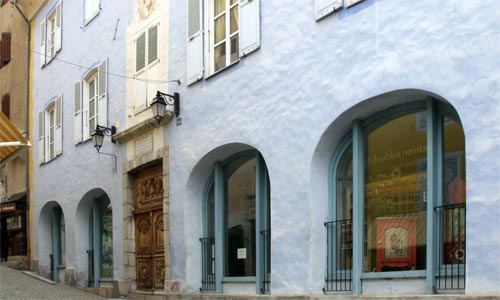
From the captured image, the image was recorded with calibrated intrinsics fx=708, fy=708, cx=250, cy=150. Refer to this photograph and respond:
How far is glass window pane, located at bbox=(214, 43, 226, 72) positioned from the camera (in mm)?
10595

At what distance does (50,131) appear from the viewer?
17703 millimetres

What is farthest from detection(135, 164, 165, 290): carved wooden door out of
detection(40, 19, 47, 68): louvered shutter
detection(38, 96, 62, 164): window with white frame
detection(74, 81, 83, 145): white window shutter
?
detection(40, 19, 47, 68): louvered shutter

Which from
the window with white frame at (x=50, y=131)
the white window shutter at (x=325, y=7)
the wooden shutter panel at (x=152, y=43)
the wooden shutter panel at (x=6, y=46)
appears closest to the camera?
the white window shutter at (x=325, y=7)

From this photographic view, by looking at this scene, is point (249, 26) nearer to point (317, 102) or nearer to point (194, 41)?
point (194, 41)

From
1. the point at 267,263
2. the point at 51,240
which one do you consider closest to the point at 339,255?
the point at 267,263

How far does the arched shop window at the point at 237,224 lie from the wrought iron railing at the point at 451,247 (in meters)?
3.07

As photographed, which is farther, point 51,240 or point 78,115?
point 51,240

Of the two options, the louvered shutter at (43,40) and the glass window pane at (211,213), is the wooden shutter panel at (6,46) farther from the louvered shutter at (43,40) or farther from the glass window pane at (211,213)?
the glass window pane at (211,213)

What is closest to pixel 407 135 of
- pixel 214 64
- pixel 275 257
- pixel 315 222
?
pixel 315 222

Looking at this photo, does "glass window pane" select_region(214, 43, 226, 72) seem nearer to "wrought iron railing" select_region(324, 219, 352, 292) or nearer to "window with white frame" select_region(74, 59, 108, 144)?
"wrought iron railing" select_region(324, 219, 352, 292)

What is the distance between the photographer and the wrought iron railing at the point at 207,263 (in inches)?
435

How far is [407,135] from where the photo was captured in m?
7.80

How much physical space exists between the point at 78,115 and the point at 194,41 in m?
5.51

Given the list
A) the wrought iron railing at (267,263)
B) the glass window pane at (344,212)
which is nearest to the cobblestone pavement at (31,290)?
the wrought iron railing at (267,263)
